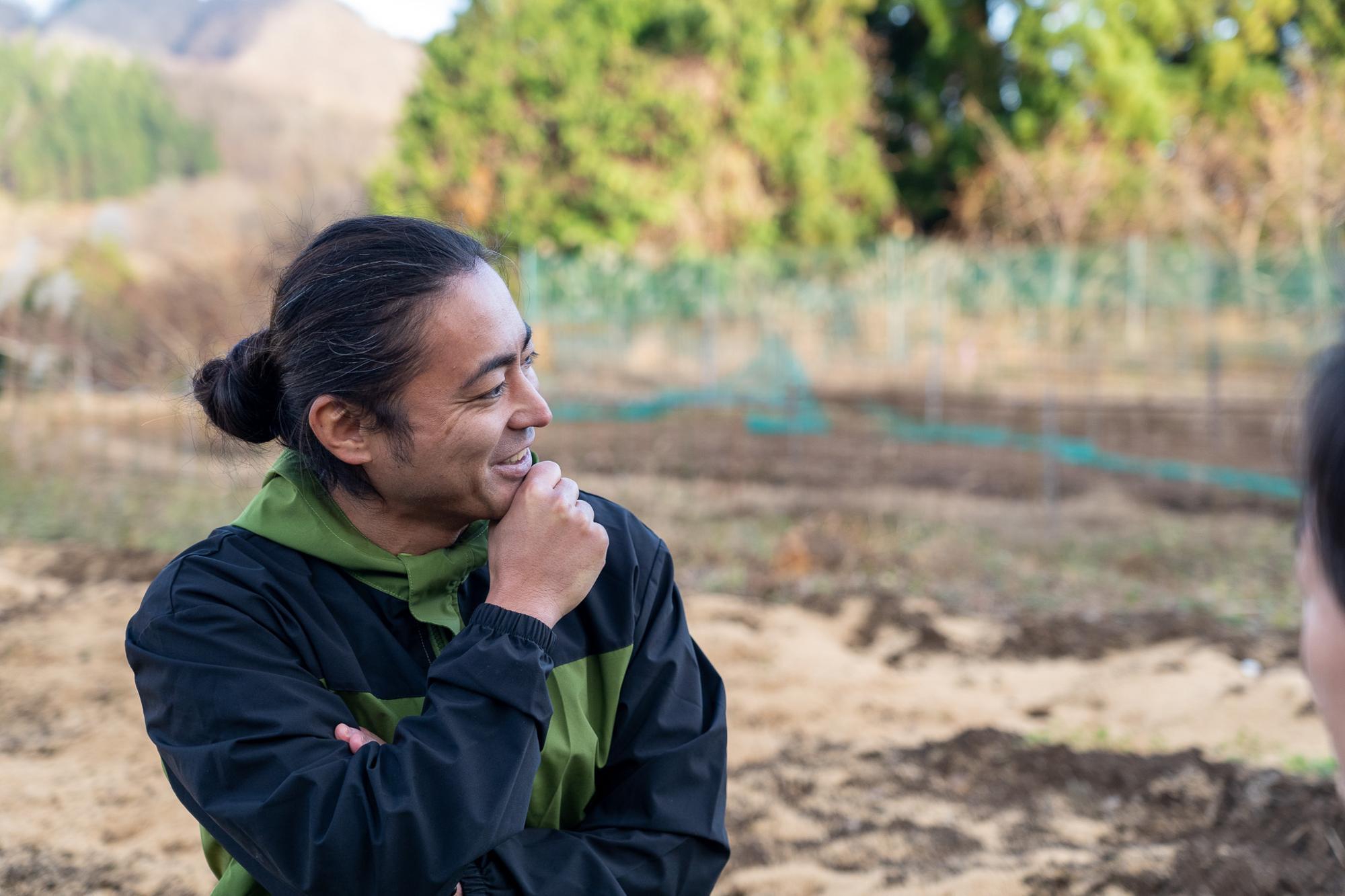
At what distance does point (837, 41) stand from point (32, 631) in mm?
18284

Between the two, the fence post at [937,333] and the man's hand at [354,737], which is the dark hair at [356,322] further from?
the fence post at [937,333]

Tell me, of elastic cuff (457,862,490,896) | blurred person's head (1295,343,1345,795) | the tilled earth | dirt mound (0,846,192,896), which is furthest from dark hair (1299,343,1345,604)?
dirt mound (0,846,192,896)

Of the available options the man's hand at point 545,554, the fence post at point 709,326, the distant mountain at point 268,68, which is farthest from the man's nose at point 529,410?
the distant mountain at point 268,68

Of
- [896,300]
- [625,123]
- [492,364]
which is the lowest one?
[896,300]

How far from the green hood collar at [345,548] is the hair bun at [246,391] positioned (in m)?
0.11

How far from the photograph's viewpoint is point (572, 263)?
47.8ft

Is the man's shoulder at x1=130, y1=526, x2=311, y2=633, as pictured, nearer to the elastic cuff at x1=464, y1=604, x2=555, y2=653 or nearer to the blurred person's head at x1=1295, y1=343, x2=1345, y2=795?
the elastic cuff at x1=464, y1=604, x2=555, y2=653

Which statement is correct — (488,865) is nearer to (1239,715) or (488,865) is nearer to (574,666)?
(574,666)

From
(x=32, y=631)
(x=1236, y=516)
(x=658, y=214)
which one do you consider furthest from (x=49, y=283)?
(x=1236, y=516)

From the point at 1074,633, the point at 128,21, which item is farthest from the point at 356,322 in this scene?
the point at 128,21

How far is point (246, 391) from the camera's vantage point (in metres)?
1.62

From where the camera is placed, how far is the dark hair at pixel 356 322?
150 centimetres

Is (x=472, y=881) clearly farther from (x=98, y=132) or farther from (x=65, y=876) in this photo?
(x=98, y=132)

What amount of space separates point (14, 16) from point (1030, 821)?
38608 mm
